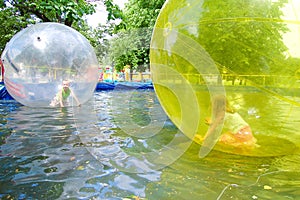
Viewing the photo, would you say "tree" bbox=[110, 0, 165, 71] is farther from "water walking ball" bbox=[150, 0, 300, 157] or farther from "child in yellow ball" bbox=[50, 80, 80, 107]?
"water walking ball" bbox=[150, 0, 300, 157]

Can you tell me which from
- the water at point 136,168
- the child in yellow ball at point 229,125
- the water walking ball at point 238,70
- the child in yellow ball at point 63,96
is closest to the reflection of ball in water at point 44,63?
the child in yellow ball at point 63,96

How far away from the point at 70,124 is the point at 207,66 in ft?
10.5

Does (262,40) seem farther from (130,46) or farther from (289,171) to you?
(130,46)

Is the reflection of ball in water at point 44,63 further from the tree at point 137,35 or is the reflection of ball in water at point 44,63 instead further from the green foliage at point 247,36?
the tree at point 137,35

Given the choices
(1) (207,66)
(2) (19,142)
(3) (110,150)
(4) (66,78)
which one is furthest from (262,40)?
(4) (66,78)

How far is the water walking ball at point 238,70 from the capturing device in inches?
91.1

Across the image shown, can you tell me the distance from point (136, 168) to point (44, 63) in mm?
4289

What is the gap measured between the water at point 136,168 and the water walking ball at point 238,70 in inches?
1.9

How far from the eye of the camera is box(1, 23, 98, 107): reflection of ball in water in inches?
238

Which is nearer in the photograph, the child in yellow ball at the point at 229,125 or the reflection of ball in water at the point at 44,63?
the child in yellow ball at the point at 229,125

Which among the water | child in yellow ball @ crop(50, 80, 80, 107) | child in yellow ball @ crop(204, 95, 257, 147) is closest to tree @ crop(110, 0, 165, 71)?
child in yellow ball @ crop(50, 80, 80, 107)

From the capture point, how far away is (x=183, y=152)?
3252 mm

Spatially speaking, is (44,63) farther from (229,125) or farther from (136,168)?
(229,125)

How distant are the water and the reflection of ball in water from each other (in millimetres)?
2210
